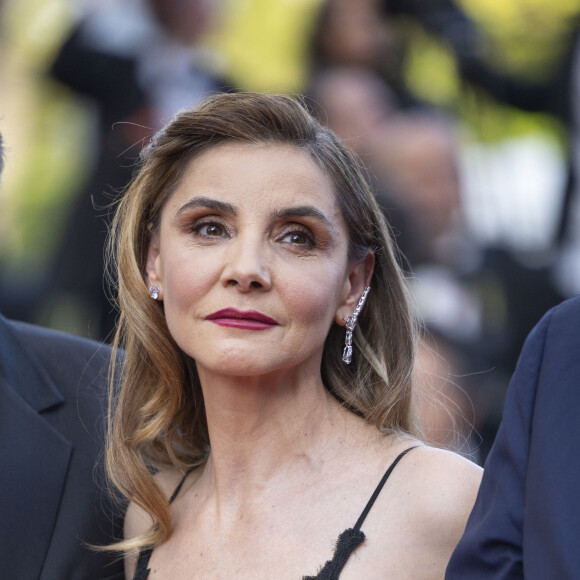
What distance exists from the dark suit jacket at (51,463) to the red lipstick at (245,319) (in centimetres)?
72

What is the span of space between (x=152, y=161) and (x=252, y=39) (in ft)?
10.5

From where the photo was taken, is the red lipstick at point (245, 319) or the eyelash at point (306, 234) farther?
the eyelash at point (306, 234)

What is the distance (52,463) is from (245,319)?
2.53ft

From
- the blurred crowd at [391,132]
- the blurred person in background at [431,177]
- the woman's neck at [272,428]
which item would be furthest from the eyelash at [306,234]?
the blurred person in background at [431,177]

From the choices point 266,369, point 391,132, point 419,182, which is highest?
point 266,369

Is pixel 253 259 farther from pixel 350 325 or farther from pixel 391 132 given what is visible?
pixel 391 132

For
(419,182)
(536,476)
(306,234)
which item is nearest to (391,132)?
(419,182)

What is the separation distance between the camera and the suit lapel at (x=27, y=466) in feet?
8.89

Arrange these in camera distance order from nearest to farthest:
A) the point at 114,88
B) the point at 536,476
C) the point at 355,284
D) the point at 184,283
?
the point at 536,476
the point at 184,283
the point at 355,284
the point at 114,88

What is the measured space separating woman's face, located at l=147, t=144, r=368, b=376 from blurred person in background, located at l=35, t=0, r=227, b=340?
112 inches

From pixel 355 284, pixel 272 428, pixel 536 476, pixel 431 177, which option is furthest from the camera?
pixel 431 177

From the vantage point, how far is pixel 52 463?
2830 millimetres

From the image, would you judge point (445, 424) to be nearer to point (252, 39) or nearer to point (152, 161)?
point (252, 39)

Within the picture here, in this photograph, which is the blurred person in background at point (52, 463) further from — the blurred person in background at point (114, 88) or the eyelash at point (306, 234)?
the blurred person in background at point (114, 88)
